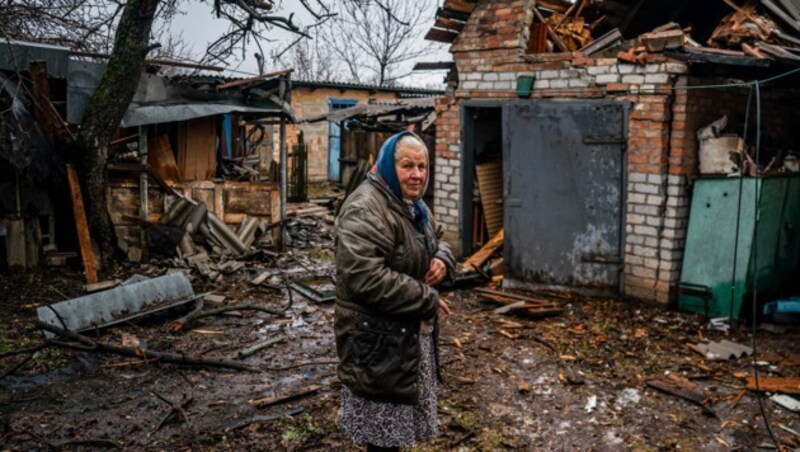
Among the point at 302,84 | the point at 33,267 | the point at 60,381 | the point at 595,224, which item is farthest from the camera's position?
the point at 302,84

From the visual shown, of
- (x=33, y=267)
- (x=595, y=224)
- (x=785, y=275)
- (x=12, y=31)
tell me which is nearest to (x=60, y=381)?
(x=33, y=267)

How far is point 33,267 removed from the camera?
8266mm

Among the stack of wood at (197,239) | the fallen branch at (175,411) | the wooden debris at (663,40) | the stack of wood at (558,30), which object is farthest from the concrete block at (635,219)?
the stack of wood at (197,239)

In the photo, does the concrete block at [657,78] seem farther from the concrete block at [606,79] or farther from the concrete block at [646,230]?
the concrete block at [646,230]

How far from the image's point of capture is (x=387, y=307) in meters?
2.79

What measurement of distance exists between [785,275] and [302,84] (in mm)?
15588

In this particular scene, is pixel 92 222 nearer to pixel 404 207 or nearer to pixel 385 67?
pixel 404 207

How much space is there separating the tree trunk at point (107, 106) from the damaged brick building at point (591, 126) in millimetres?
4008

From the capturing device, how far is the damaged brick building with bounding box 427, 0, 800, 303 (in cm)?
716

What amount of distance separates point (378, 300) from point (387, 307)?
Result: 0.18ft

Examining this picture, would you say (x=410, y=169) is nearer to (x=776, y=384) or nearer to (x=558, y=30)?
(x=776, y=384)

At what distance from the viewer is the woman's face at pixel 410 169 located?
2.99 m

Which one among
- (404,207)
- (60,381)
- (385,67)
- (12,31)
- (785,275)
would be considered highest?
(385,67)

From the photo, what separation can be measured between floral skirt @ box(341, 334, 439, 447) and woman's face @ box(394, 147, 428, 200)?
2.35 feet
